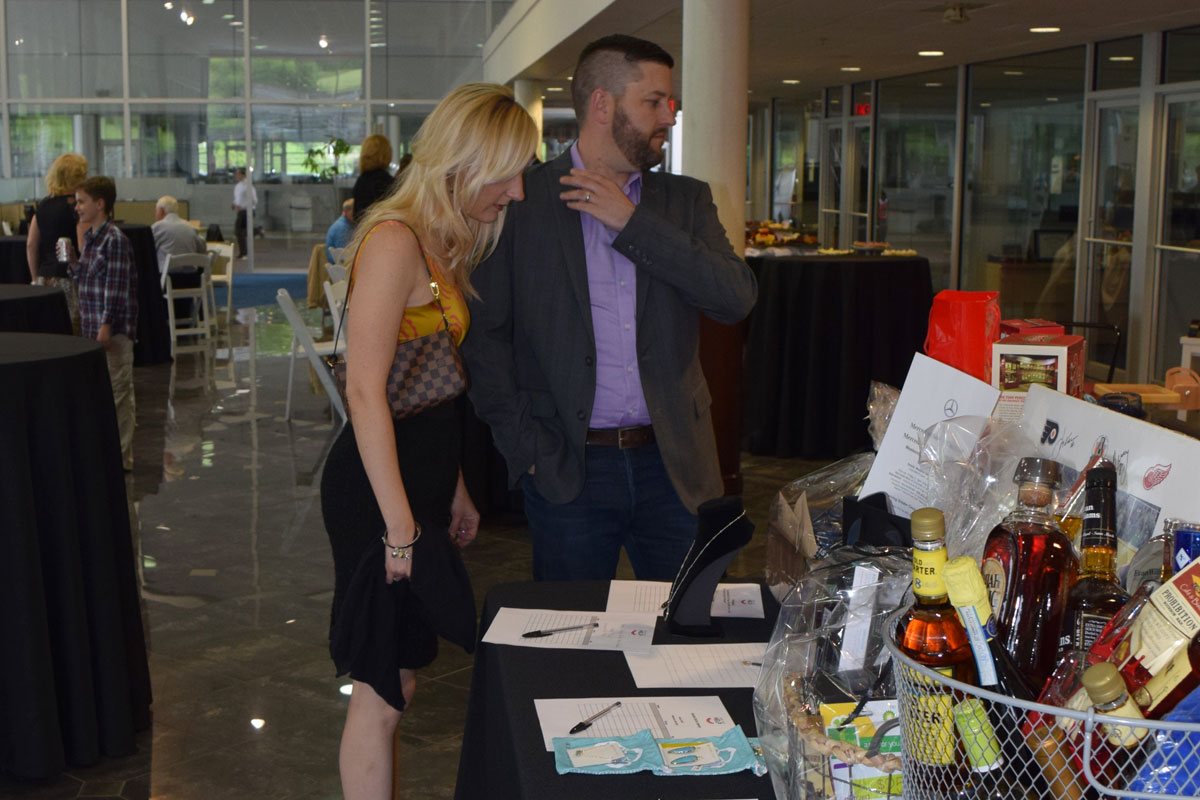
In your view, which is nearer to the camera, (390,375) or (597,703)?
(597,703)

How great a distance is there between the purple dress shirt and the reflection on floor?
1.14 meters

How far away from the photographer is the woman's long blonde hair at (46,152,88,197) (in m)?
7.06

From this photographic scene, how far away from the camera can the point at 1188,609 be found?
2.59 ft

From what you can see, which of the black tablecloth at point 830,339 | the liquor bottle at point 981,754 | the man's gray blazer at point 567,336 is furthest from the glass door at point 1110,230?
the liquor bottle at point 981,754

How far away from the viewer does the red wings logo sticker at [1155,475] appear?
103cm

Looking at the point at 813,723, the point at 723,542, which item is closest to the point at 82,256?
the point at 723,542

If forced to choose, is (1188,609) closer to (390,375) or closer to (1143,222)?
(390,375)

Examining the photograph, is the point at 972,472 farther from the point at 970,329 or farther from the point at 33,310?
the point at 33,310

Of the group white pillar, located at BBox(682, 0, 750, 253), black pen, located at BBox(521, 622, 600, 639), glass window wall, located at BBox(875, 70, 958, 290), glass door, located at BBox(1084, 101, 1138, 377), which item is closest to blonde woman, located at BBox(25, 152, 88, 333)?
white pillar, located at BBox(682, 0, 750, 253)

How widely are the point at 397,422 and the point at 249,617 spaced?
89.2 inches

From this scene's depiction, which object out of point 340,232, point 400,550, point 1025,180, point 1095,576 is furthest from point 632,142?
point 1025,180

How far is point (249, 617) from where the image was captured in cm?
404

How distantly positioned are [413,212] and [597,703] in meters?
0.99

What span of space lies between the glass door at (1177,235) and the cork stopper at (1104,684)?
8.60 meters
